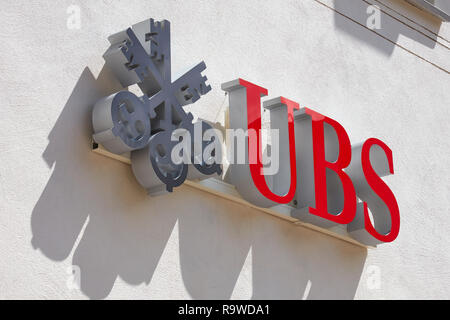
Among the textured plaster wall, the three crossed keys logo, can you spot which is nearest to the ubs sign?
the three crossed keys logo

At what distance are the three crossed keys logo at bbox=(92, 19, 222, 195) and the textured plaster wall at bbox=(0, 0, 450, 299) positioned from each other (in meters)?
0.15

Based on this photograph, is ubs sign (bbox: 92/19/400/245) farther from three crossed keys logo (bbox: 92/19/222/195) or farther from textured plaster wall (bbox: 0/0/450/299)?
textured plaster wall (bbox: 0/0/450/299)

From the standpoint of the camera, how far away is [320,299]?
771 centimetres

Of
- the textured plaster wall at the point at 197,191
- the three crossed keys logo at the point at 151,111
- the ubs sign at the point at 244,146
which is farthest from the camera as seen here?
the ubs sign at the point at 244,146

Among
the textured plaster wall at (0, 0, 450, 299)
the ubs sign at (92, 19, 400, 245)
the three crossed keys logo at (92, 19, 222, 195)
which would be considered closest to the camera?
the textured plaster wall at (0, 0, 450, 299)

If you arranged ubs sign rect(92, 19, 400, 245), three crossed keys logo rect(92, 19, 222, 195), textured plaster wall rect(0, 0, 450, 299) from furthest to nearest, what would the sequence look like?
ubs sign rect(92, 19, 400, 245) < three crossed keys logo rect(92, 19, 222, 195) < textured plaster wall rect(0, 0, 450, 299)

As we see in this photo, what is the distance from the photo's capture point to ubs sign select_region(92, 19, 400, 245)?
250 inches

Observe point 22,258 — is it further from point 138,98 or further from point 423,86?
point 423,86

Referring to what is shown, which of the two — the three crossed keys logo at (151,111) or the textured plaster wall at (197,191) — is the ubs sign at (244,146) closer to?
the three crossed keys logo at (151,111)

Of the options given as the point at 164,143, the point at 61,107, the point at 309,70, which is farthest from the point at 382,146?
the point at 61,107

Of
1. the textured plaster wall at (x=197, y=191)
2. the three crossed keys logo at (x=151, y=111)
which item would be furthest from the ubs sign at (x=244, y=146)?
the textured plaster wall at (x=197, y=191)

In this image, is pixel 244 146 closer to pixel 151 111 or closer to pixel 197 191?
pixel 197 191

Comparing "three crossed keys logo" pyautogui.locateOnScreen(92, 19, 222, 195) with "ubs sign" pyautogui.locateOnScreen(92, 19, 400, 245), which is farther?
"ubs sign" pyautogui.locateOnScreen(92, 19, 400, 245)

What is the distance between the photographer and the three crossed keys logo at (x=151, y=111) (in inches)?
245
